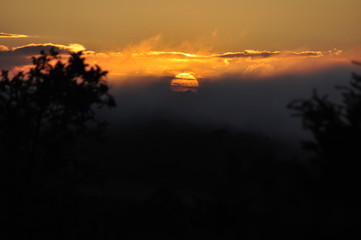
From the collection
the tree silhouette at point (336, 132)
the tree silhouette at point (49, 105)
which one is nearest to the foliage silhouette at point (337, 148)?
the tree silhouette at point (336, 132)

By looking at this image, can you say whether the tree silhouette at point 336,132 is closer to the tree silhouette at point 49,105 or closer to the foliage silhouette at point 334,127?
the foliage silhouette at point 334,127

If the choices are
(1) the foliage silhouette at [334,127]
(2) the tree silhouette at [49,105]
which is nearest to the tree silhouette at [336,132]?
(1) the foliage silhouette at [334,127]

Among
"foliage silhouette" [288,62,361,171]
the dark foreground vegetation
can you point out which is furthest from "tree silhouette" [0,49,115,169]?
"foliage silhouette" [288,62,361,171]

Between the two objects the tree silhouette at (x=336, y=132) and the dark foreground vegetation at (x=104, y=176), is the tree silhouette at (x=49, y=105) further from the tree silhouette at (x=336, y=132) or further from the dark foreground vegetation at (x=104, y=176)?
the tree silhouette at (x=336, y=132)

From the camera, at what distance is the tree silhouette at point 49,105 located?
21391mm

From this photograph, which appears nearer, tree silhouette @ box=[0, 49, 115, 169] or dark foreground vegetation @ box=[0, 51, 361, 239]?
dark foreground vegetation @ box=[0, 51, 361, 239]

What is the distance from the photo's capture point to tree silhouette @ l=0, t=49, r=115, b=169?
2139 centimetres

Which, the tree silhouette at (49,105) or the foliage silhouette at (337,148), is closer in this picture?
the foliage silhouette at (337,148)

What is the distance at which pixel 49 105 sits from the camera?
72.7 feet

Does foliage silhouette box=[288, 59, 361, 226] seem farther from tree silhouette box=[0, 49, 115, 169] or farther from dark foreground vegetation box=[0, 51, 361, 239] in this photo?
tree silhouette box=[0, 49, 115, 169]

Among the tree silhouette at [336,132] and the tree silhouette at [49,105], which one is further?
the tree silhouette at [49,105]

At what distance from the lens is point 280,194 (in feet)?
61.8

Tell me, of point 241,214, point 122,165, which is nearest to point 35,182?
point 241,214

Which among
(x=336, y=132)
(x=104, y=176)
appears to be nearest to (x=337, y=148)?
(x=336, y=132)
